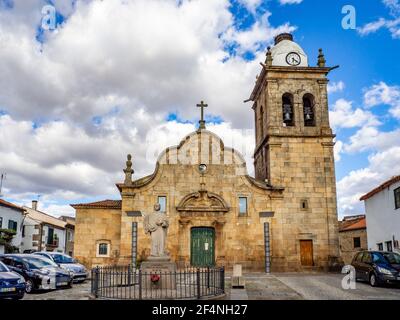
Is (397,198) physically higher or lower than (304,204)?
higher

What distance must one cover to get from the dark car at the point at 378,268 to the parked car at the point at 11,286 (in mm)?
12438

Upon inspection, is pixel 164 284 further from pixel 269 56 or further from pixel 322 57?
pixel 322 57

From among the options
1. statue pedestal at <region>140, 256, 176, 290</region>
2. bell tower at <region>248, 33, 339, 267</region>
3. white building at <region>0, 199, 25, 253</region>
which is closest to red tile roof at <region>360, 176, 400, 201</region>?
bell tower at <region>248, 33, 339, 267</region>

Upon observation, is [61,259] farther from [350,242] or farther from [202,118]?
[350,242]

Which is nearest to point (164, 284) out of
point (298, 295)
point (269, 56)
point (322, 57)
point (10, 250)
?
point (298, 295)

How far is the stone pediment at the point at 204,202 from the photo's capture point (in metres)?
24.4

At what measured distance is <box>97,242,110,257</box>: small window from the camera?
25.0 m

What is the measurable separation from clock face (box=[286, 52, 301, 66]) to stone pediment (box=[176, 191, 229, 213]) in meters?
10.5

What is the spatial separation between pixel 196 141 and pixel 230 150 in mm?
2243

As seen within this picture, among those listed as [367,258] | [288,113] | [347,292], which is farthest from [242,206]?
[347,292]

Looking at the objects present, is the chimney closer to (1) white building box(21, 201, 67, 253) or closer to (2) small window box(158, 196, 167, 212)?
(2) small window box(158, 196, 167, 212)

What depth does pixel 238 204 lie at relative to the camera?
81.5 ft

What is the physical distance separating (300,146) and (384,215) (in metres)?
6.87

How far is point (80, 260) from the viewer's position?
24.7 m
